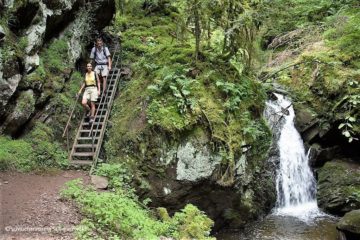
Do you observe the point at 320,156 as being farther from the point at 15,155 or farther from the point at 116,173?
the point at 15,155

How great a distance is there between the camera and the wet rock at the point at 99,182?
28.8 ft

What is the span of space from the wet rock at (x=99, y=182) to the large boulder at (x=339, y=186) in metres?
7.29

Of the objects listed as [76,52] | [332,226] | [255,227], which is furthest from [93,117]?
[332,226]

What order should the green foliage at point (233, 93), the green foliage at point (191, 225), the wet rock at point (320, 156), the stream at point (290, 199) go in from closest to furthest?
1. the green foliage at point (191, 225)
2. the stream at point (290, 199)
3. the green foliage at point (233, 93)
4. the wet rock at point (320, 156)

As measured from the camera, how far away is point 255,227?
36.0ft

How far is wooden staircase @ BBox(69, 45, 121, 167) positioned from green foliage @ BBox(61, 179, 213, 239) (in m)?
1.47

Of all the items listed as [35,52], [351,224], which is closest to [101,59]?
[35,52]

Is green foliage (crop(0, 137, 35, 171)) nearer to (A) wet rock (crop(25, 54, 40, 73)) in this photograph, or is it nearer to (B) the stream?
(A) wet rock (crop(25, 54, 40, 73))

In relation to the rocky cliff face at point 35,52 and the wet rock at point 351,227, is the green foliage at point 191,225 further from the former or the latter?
the rocky cliff face at point 35,52

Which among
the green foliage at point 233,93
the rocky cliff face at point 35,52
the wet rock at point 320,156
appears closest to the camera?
the rocky cliff face at point 35,52

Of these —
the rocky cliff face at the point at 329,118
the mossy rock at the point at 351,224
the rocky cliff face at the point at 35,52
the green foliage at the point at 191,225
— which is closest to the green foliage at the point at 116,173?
the green foliage at the point at 191,225

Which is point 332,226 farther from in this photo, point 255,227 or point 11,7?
point 11,7

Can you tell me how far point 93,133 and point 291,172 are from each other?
6973mm

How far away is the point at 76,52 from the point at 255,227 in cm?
791
